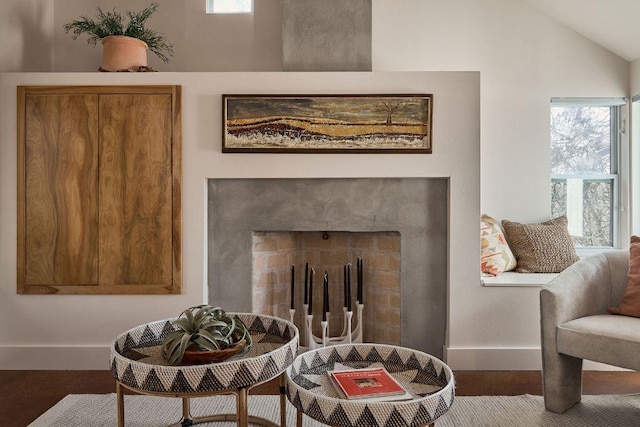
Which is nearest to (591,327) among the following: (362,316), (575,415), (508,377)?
(575,415)

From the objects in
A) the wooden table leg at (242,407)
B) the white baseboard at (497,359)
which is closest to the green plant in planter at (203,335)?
the wooden table leg at (242,407)

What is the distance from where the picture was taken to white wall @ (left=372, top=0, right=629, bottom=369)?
3.54 meters

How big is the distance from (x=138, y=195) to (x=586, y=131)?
3.26 m

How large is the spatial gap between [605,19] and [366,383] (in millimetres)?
3064

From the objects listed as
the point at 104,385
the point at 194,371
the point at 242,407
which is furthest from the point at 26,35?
the point at 242,407

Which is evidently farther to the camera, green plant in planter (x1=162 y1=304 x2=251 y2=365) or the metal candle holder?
the metal candle holder

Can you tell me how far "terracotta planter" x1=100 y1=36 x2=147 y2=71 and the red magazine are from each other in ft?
7.45

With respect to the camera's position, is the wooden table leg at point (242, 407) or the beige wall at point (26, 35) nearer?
the wooden table leg at point (242, 407)

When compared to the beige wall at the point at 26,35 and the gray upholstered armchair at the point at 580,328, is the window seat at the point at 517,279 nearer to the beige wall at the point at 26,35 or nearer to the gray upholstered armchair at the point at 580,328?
the gray upholstered armchair at the point at 580,328

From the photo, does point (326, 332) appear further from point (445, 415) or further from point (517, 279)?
point (517, 279)

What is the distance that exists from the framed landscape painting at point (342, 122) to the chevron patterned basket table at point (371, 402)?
1.34 meters

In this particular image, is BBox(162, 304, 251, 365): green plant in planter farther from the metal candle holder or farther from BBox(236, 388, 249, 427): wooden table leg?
the metal candle holder

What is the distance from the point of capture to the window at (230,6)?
141 inches

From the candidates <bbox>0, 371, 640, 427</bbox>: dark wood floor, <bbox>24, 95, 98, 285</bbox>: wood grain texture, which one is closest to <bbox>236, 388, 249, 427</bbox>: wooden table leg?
<bbox>0, 371, 640, 427</bbox>: dark wood floor
